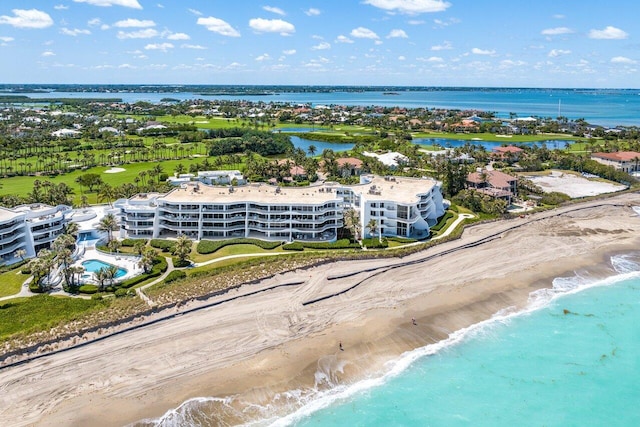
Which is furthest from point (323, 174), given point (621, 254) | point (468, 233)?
point (621, 254)

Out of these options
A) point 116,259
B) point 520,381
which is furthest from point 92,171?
point 520,381

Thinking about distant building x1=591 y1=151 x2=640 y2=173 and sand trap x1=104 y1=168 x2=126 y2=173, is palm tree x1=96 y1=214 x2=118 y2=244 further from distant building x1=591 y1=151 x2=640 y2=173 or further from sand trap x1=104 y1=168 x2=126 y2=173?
distant building x1=591 y1=151 x2=640 y2=173

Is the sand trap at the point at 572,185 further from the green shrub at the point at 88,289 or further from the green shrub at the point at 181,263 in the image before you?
the green shrub at the point at 88,289

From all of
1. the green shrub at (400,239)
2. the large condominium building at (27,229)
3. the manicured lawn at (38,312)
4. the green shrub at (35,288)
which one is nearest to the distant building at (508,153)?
the green shrub at (400,239)

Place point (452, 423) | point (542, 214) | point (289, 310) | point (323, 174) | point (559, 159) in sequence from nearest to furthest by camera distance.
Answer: point (452, 423) < point (289, 310) < point (542, 214) < point (323, 174) < point (559, 159)

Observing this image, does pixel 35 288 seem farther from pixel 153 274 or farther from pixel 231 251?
pixel 231 251

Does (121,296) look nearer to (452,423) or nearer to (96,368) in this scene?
(96,368)

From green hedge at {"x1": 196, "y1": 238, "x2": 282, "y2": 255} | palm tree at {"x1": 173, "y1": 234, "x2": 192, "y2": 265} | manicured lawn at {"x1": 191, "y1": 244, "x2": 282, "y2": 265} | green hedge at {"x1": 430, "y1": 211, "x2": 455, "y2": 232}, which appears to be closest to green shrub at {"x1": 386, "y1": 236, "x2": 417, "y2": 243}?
green hedge at {"x1": 430, "y1": 211, "x2": 455, "y2": 232}
